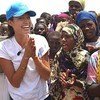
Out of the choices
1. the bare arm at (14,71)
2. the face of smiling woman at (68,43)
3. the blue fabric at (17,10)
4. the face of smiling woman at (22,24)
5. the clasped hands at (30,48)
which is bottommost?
the bare arm at (14,71)

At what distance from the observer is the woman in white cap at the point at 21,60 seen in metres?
3.26

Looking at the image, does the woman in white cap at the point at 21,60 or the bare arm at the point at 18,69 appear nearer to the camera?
the bare arm at the point at 18,69

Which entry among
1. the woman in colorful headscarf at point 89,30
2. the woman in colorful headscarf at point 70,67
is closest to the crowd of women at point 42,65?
the woman in colorful headscarf at point 70,67

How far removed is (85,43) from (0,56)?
3.38 ft

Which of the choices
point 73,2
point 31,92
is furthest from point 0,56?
point 73,2

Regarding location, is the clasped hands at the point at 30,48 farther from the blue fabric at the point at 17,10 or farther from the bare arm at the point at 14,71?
the blue fabric at the point at 17,10

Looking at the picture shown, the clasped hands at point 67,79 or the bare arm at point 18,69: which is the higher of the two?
the bare arm at point 18,69

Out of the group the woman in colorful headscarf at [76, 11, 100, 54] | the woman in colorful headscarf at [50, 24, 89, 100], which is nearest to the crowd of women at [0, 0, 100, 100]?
the woman in colorful headscarf at [50, 24, 89, 100]

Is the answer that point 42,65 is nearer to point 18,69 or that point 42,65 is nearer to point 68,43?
point 18,69

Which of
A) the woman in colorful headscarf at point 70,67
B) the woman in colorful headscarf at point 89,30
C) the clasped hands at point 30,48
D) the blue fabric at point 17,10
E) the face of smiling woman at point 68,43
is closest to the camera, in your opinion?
the clasped hands at point 30,48

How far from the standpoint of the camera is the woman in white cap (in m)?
3.26

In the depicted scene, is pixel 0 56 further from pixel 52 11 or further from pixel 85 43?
pixel 52 11

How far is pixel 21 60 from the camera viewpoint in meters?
3.23

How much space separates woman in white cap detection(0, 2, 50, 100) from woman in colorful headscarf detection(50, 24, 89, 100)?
0.74ft
